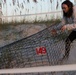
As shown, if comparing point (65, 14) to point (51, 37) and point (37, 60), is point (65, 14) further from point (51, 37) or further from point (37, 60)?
point (37, 60)

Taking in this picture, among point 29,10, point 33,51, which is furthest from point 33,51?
point 29,10

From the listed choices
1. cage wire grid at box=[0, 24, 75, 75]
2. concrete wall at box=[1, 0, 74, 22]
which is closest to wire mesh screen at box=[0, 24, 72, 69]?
cage wire grid at box=[0, 24, 75, 75]

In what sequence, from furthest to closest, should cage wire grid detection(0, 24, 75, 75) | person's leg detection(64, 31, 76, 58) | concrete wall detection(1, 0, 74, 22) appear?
1. concrete wall detection(1, 0, 74, 22)
2. person's leg detection(64, 31, 76, 58)
3. cage wire grid detection(0, 24, 75, 75)

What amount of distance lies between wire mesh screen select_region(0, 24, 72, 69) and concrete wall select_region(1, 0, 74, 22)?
469 centimetres

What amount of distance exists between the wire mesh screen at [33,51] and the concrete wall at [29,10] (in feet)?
15.4

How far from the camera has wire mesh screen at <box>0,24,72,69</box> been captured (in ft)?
13.2

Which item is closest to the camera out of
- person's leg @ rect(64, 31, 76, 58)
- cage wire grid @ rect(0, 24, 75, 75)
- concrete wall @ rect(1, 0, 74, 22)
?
cage wire grid @ rect(0, 24, 75, 75)

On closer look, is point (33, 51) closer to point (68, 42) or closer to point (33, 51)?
point (33, 51)

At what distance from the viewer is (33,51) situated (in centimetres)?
433

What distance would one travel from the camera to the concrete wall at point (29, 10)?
9.65 m

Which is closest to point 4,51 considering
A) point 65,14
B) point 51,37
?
point 51,37

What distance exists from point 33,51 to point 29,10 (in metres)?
5.77

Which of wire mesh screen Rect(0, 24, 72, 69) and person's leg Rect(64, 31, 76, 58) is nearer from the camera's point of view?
wire mesh screen Rect(0, 24, 72, 69)

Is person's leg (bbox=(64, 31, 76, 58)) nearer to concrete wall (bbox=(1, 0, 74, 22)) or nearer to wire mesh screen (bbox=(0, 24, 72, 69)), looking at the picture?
wire mesh screen (bbox=(0, 24, 72, 69))
